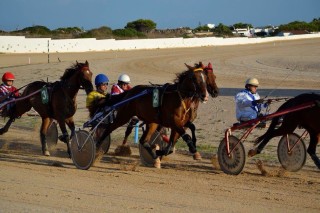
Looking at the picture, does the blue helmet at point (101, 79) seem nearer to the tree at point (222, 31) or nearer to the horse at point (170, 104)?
the horse at point (170, 104)

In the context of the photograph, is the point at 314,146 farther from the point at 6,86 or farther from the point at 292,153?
the point at 6,86

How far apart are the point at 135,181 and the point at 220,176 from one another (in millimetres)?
1261

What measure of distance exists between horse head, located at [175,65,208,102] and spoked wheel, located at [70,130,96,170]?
1672 millimetres

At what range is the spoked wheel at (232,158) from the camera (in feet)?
29.0

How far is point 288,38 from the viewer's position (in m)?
78.6

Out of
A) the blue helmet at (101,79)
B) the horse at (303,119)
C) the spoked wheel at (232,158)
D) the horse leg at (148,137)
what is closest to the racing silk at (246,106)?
the horse at (303,119)

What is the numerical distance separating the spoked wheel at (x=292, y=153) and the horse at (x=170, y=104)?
143 centimetres

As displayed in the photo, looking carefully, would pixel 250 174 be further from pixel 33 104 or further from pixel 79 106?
pixel 79 106

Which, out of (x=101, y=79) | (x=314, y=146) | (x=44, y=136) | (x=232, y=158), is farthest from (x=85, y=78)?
(x=314, y=146)

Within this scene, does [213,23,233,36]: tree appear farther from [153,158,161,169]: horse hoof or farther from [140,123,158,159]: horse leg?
[153,158,161,169]: horse hoof

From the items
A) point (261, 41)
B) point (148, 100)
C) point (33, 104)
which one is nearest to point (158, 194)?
point (148, 100)

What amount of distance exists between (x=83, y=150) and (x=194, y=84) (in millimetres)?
2076

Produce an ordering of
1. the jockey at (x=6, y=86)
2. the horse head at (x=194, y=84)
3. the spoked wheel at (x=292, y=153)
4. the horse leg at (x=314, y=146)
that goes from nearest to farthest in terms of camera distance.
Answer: the horse head at (x=194, y=84), the horse leg at (x=314, y=146), the spoked wheel at (x=292, y=153), the jockey at (x=6, y=86)

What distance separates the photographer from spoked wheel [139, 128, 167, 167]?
33.5 ft
